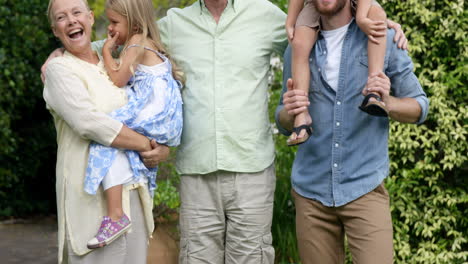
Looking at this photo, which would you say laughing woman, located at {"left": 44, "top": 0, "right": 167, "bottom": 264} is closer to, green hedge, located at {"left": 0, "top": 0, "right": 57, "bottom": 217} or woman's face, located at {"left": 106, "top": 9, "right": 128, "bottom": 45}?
woman's face, located at {"left": 106, "top": 9, "right": 128, "bottom": 45}

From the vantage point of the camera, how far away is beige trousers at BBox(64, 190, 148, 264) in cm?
309

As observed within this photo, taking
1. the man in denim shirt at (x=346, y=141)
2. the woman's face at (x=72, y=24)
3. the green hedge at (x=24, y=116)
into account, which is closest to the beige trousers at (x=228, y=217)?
the man in denim shirt at (x=346, y=141)

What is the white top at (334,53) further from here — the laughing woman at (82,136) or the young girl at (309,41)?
the laughing woman at (82,136)

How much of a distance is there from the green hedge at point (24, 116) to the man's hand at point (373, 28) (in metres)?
3.82

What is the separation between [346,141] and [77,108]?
3.85 feet

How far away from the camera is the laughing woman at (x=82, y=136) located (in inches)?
120

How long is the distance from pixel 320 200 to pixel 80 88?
3.79 ft

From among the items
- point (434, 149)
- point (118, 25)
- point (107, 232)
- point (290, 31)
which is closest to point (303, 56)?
point (290, 31)

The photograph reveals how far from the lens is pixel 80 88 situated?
121 inches

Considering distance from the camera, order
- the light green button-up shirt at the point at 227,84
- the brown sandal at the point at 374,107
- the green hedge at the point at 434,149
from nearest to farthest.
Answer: the brown sandal at the point at 374,107
the light green button-up shirt at the point at 227,84
the green hedge at the point at 434,149

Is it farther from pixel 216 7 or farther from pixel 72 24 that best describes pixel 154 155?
pixel 216 7

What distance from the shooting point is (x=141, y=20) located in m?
3.42

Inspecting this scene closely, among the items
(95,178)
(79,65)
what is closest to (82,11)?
(79,65)

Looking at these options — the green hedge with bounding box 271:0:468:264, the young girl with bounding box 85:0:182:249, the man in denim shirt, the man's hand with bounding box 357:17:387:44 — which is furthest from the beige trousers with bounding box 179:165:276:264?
the green hedge with bounding box 271:0:468:264
